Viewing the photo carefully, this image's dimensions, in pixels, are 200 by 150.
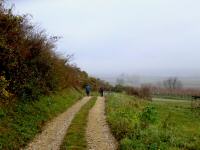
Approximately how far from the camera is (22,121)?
24766 mm

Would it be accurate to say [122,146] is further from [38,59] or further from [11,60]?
[38,59]

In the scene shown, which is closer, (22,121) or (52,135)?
(52,135)

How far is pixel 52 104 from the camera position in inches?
1368

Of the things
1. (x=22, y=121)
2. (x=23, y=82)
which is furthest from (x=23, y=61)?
(x=22, y=121)

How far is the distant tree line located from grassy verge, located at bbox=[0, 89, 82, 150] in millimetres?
815

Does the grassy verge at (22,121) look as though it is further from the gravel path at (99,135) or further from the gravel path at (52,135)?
the gravel path at (99,135)

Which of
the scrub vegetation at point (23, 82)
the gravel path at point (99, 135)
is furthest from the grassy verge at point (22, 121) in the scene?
A: the gravel path at point (99, 135)

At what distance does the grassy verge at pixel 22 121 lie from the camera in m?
20.9

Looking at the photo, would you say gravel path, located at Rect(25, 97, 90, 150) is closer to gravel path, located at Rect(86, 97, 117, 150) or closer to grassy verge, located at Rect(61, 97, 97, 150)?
grassy verge, located at Rect(61, 97, 97, 150)

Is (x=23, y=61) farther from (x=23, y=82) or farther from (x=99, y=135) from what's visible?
(x=99, y=135)

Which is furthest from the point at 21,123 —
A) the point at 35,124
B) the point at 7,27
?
the point at 7,27

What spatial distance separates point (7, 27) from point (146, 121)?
9.37m

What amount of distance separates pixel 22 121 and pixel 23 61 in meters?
7.16

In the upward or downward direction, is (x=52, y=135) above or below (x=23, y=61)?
below
